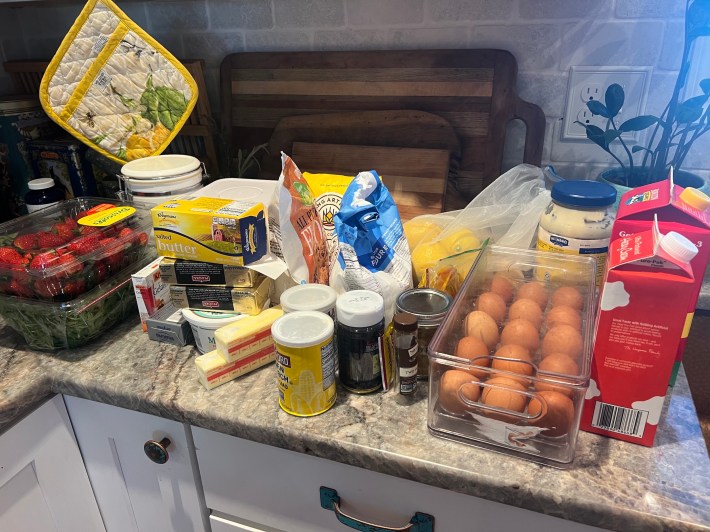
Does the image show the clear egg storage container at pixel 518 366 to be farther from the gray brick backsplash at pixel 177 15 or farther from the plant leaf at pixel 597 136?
the gray brick backsplash at pixel 177 15

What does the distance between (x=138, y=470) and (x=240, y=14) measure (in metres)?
0.97

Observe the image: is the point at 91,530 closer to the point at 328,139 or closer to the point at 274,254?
the point at 274,254

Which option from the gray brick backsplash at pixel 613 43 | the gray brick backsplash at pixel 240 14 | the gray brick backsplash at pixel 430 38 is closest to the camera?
the gray brick backsplash at pixel 613 43

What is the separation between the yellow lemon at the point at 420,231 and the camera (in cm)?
100

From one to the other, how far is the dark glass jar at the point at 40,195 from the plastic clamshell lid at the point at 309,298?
0.67 meters

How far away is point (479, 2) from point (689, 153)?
19.8 inches

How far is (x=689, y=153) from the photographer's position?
105cm

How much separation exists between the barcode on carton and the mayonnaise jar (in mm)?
190

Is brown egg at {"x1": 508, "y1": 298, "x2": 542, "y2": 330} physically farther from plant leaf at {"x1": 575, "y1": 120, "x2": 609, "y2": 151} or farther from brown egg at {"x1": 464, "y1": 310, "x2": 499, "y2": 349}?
plant leaf at {"x1": 575, "y1": 120, "x2": 609, "y2": 151}

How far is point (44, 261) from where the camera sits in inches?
33.2

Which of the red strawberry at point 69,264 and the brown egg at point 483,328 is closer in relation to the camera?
the brown egg at point 483,328

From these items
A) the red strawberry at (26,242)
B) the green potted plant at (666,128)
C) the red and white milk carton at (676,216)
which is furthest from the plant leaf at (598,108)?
the red strawberry at (26,242)

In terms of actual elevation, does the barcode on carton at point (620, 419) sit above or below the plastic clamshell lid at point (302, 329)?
below

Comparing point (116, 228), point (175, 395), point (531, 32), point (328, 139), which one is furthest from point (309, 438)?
point (531, 32)
